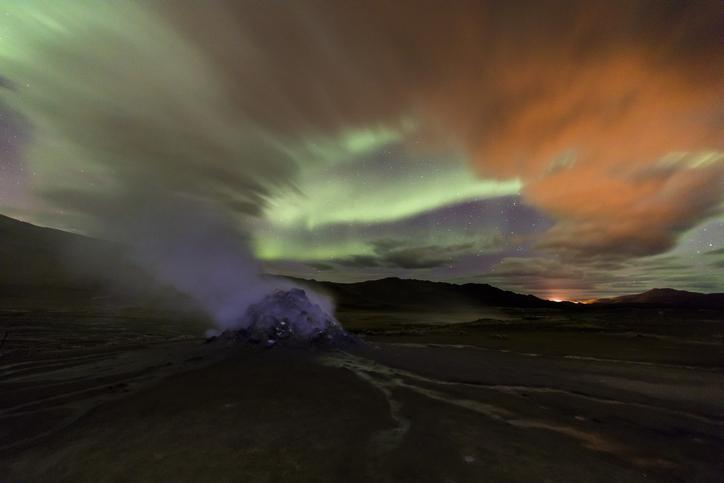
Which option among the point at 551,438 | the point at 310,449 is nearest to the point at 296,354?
the point at 310,449

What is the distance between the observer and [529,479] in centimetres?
629

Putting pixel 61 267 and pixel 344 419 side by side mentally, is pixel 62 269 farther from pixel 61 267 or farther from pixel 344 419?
pixel 344 419

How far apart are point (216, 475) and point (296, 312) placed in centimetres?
1594

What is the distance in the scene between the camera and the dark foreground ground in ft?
21.7

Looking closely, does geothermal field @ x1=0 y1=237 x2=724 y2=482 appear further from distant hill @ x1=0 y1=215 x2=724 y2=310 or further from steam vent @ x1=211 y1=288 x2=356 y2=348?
distant hill @ x1=0 y1=215 x2=724 y2=310

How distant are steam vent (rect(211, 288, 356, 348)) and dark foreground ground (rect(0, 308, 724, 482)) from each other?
2077 mm

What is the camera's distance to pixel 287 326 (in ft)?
68.5

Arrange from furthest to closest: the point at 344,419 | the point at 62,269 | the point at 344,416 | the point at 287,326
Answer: the point at 62,269, the point at 287,326, the point at 344,416, the point at 344,419

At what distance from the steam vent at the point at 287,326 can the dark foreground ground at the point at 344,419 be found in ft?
6.82

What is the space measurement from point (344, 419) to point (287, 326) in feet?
41.0

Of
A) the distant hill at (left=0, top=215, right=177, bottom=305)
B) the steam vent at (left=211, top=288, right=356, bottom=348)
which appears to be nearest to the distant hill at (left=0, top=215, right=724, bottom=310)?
the distant hill at (left=0, top=215, right=177, bottom=305)

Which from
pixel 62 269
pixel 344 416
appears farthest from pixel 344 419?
pixel 62 269

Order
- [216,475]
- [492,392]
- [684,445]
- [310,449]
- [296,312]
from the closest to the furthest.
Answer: [216,475] < [310,449] < [684,445] < [492,392] < [296,312]

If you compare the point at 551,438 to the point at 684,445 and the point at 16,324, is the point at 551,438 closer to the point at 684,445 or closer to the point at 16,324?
the point at 684,445
